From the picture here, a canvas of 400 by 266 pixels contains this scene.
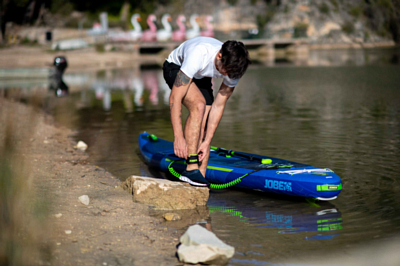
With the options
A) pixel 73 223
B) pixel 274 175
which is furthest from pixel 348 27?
pixel 73 223

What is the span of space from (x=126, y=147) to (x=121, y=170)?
1459 mm

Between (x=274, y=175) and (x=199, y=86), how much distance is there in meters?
1.25

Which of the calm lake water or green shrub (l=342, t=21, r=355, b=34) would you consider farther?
green shrub (l=342, t=21, r=355, b=34)

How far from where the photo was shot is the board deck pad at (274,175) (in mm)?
4613

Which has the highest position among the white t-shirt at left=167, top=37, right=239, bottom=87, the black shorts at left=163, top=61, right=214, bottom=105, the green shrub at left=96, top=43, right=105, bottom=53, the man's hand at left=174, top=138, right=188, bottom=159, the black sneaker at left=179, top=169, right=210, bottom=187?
the white t-shirt at left=167, top=37, right=239, bottom=87

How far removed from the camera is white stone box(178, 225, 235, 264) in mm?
3189

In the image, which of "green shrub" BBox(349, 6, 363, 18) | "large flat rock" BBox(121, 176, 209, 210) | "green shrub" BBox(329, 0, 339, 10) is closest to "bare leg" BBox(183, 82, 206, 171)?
"large flat rock" BBox(121, 176, 209, 210)

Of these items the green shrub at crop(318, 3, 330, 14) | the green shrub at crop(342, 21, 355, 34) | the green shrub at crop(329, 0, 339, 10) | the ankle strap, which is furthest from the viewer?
the green shrub at crop(329, 0, 339, 10)

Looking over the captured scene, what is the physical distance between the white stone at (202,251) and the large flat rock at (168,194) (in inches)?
49.5

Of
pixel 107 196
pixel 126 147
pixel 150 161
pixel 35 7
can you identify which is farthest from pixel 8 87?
pixel 35 7

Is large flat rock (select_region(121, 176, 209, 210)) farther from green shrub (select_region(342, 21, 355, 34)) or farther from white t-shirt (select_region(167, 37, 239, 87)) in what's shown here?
green shrub (select_region(342, 21, 355, 34))

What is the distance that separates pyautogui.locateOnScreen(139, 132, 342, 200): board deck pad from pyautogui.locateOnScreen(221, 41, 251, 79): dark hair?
1.36m

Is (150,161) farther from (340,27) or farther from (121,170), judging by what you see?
(340,27)

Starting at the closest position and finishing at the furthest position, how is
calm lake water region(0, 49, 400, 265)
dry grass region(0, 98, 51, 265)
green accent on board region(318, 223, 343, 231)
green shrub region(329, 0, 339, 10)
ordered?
dry grass region(0, 98, 51, 265) < calm lake water region(0, 49, 400, 265) < green accent on board region(318, 223, 343, 231) < green shrub region(329, 0, 339, 10)
